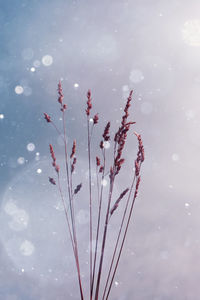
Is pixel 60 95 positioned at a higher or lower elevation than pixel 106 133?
higher

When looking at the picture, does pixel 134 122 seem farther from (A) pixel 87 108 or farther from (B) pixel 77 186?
(B) pixel 77 186

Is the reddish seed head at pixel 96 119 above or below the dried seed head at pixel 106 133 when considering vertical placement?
above

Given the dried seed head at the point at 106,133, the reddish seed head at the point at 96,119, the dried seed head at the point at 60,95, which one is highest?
the dried seed head at the point at 60,95

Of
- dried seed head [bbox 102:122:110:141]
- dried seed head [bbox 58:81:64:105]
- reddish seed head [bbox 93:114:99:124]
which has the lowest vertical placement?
dried seed head [bbox 102:122:110:141]

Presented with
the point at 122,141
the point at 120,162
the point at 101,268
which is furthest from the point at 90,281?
the point at 122,141

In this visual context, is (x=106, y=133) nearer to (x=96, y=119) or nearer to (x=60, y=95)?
(x=96, y=119)

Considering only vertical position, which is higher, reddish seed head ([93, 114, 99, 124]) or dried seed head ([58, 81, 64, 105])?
dried seed head ([58, 81, 64, 105])

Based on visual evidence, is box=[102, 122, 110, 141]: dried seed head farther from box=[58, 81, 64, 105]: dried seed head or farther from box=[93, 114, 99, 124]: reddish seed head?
box=[58, 81, 64, 105]: dried seed head

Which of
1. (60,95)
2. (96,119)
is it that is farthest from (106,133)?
(60,95)

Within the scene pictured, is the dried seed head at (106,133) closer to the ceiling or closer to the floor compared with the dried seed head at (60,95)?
closer to the floor

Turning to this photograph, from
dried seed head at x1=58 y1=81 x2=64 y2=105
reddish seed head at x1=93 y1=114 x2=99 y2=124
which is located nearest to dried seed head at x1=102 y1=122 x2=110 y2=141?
reddish seed head at x1=93 y1=114 x2=99 y2=124

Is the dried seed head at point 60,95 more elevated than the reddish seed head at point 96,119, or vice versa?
the dried seed head at point 60,95

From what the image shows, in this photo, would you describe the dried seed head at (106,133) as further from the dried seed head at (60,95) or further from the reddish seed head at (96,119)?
the dried seed head at (60,95)

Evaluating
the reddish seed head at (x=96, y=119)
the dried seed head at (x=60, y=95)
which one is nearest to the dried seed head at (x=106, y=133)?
the reddish seed head at (x=96, y=119)
